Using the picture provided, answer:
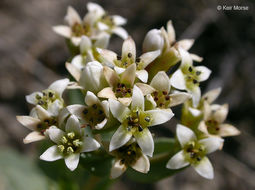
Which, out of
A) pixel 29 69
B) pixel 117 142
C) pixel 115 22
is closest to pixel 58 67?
pixel 29 69

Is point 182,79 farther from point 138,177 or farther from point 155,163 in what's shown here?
point 138,177

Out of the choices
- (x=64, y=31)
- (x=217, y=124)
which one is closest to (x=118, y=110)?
(x=217, y=124)

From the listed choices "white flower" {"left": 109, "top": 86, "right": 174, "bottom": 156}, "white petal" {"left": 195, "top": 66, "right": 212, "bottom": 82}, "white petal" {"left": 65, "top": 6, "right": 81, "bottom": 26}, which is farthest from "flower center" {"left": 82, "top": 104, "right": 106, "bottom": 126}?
"white petal" {"left": 65, "top": 6, "right": 81, "bottom": 26}

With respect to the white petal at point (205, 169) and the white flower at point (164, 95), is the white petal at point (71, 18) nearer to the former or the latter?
the white flower at point (164, 95)

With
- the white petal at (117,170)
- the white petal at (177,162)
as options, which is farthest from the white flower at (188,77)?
the white petal at (117,170)

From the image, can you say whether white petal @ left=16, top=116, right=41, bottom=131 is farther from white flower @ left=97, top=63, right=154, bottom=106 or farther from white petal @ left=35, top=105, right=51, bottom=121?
white flower @ left=97, top=63, right=154, bottom=106

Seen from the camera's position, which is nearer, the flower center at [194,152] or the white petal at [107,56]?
the white petal at [107,56]
